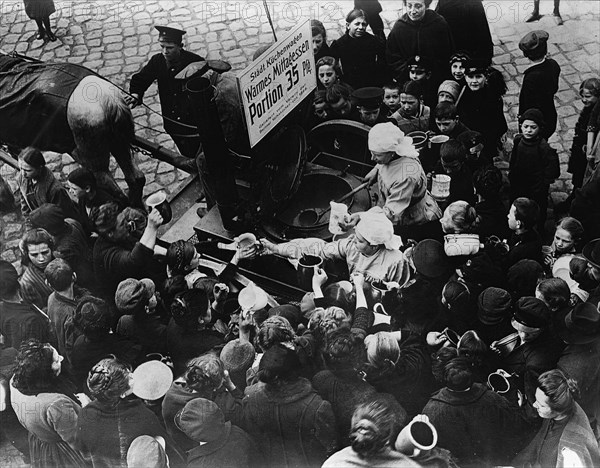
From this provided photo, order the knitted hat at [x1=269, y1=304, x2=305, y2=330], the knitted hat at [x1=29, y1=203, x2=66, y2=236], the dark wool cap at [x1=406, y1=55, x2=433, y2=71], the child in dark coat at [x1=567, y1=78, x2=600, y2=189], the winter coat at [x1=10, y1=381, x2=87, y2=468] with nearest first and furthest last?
1. the winter coat at [x1=10, y1=381, x2=87, y2=468]
2. the knitted hat at [x1=269, y1=304, x2=305, y2=330]
3. the knitted hat at [x1=29, y1=203, x2=66, y2=236]
4. the child in dark coat at [x1=567, y1=78, x2=600, y2=189]
5. the dark wool cap at [x1=406, y1=55, x2=433, y2=71]

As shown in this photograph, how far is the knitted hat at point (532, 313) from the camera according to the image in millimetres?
5125

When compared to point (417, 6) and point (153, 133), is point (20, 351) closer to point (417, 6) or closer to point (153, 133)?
point (153, 133)

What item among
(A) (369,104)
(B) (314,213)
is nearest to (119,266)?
(B) (314,213)

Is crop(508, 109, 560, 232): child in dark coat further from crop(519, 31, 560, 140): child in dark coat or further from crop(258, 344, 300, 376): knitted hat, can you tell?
crop(258, 344, 300, 376): knitted hat

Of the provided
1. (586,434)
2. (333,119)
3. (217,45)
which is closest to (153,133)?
(217,45)

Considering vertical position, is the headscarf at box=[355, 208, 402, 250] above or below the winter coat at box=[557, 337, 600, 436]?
above

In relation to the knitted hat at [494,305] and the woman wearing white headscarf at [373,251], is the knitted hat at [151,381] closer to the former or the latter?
the woman wearing white headscarf at [373,251]

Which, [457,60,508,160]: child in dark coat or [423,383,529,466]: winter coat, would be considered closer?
[423,383,529,466]: winter coat

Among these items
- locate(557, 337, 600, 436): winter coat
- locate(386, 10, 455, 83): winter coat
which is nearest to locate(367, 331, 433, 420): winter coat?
locate(557, 337, 600, 436): winter coat

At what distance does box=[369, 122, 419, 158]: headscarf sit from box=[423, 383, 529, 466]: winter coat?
2.00 m

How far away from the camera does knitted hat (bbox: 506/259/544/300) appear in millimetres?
5348

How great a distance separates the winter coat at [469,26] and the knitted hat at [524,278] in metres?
2.84

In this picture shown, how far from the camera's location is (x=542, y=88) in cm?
679

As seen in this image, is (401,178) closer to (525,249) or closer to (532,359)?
(525,249)
